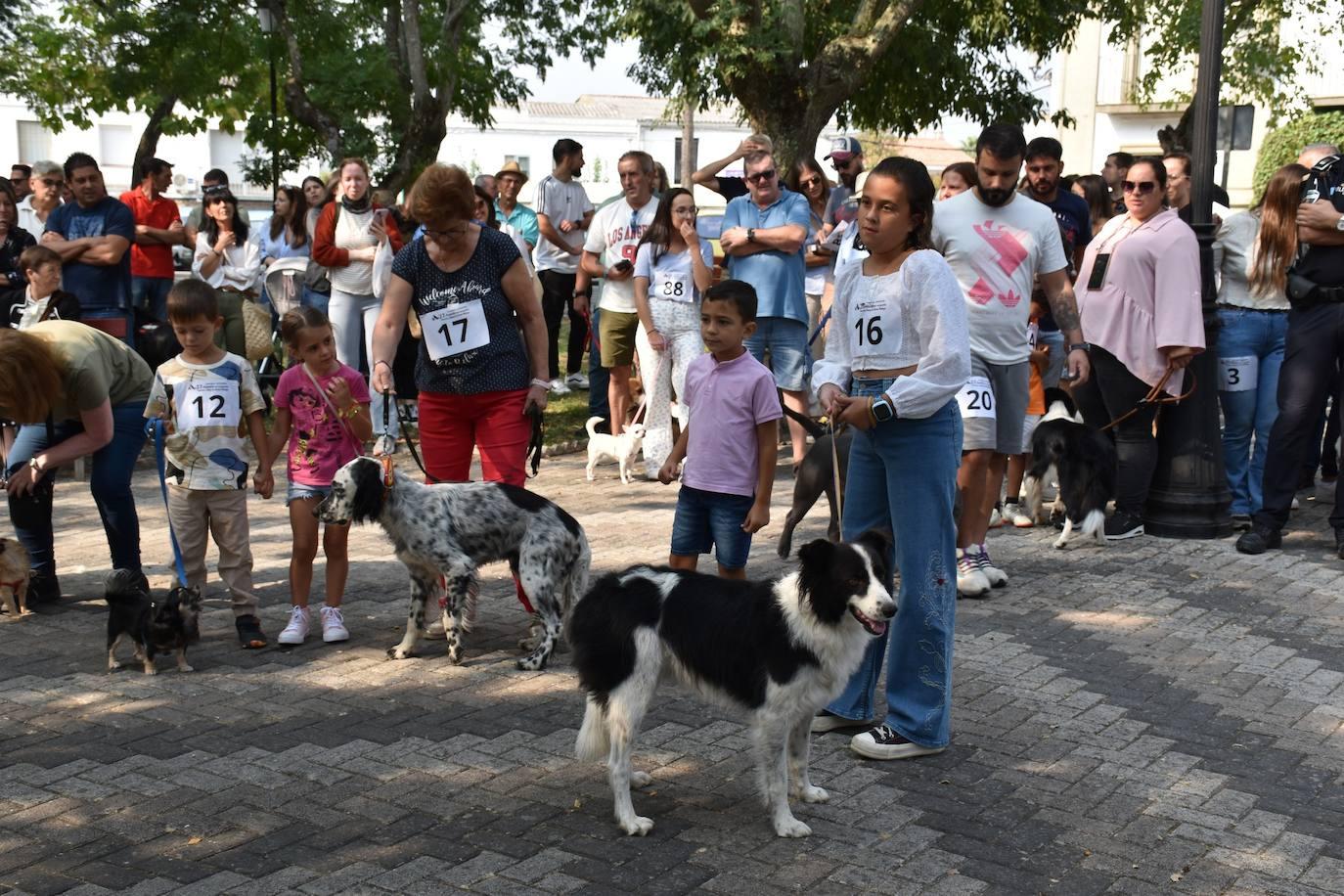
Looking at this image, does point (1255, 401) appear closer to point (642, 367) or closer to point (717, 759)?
point (642, 367)

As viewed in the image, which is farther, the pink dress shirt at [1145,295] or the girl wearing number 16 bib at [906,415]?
the pink dress shirt at [1145,295]

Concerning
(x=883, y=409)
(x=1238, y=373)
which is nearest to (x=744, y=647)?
(x=883, y=409)

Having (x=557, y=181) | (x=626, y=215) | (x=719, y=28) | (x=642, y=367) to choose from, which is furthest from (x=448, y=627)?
(x=719, y=28)

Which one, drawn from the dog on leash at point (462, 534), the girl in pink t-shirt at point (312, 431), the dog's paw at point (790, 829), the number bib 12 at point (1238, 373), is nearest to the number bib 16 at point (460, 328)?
the girl in pink t-shirt at point (312, 431)

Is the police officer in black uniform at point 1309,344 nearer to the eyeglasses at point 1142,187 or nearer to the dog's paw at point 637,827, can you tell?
the eyeglasses at point 1142,187

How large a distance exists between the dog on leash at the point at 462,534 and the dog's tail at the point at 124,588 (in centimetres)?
91

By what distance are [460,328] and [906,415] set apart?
8.11 feet

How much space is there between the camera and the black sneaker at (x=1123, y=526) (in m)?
9.23

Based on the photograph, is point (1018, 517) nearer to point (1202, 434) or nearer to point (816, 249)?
point (1202, 434)

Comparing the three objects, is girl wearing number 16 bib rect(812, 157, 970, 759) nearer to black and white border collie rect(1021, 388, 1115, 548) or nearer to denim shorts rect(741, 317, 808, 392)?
black and white border collie rect(1021, 388, 1115, 548)

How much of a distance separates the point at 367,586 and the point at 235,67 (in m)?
21.8

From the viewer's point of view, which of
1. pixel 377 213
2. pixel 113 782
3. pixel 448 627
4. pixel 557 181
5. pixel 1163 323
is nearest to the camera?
pixel 113 782

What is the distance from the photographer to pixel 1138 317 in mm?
8867

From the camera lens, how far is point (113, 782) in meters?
5.02
